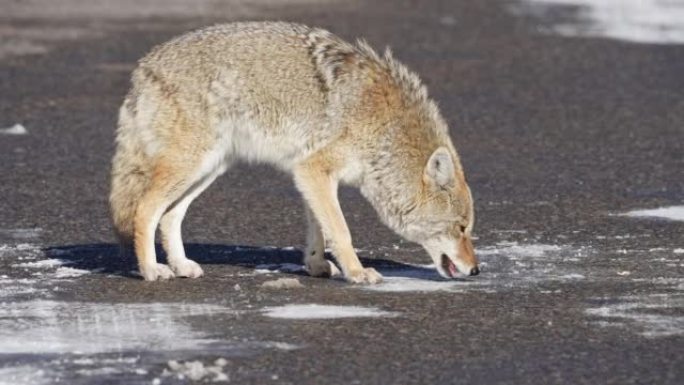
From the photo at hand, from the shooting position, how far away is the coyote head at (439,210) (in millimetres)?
10000

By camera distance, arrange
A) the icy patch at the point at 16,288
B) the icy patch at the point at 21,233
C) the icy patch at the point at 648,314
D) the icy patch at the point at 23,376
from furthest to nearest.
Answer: the icy patch at the point at 21,233, the icy patch at the point at 16,288, the icy patch at the point at 648,314, the icy patch at the point at 23,376

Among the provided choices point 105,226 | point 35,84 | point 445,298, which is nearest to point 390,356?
point 445,298

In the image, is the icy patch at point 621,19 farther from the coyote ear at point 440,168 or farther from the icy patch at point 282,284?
the icy patch at point 282,284

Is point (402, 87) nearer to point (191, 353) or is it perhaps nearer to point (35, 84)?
point (191, 353)

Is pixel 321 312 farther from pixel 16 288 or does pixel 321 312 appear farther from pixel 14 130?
pixel 14 130

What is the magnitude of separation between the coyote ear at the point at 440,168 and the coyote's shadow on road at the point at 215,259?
0.54m

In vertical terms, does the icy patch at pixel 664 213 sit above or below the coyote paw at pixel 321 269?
above

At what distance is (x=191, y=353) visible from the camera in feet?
26.3

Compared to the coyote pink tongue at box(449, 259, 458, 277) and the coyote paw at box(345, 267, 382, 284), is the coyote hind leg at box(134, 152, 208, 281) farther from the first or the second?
the coyote pink tongue at box(449, 259, 458, 277)

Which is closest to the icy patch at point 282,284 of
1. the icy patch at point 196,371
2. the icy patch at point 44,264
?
the icy patch at point 44,264

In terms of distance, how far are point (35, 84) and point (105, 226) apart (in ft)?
23.5

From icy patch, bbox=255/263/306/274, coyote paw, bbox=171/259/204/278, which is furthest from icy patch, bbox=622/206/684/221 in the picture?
coyote paw, bbox=171/259/204/278

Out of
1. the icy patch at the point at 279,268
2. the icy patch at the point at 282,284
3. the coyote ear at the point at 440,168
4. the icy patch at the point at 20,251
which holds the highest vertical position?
the coyote ear at the point at 440,168

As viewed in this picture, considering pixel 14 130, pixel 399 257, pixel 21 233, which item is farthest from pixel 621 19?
pixel 21 233
